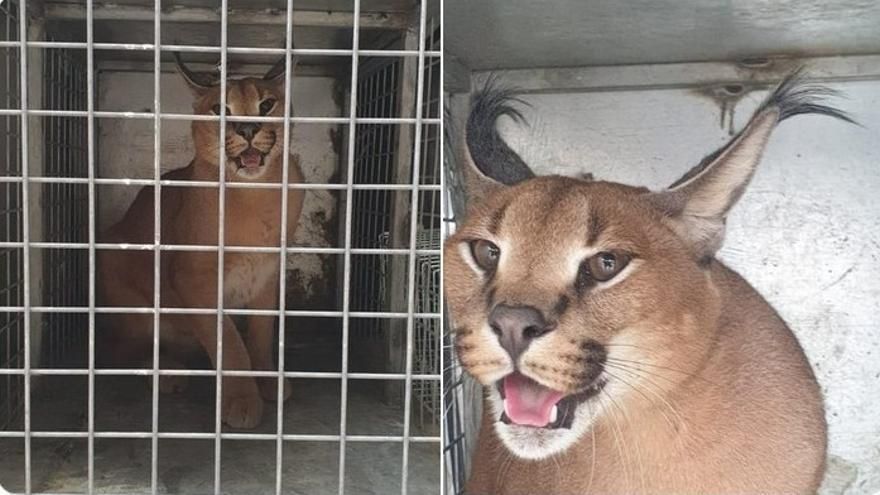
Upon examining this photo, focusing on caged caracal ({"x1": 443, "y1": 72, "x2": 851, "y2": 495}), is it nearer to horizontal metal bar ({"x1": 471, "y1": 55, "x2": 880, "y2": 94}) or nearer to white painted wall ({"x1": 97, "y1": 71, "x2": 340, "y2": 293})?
horizontal metal bar ({"x1": 471, "y1": 55, "x2": 880, "y2": 94})

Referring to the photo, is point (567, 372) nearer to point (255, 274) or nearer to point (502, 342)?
point (502, 342)

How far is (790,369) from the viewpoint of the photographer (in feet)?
6.49

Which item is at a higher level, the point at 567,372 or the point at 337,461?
the point at 567,372

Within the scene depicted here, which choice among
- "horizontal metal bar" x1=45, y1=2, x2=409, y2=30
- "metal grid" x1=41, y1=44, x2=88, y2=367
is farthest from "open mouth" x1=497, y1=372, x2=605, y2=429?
"metal grid" x1=41, y1=44, x2=88, y2=367

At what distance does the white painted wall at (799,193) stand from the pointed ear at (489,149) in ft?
0.09

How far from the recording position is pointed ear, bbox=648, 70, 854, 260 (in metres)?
1.93

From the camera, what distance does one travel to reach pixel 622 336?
6.02ft

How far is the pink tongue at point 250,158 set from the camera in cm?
237

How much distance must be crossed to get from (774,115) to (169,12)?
4.99 ft

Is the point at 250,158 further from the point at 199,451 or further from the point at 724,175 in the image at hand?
the point at 724,175

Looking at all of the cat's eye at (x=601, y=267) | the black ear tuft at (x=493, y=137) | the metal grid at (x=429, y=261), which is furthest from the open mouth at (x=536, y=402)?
the black ear tuft at (x=493, y=137)

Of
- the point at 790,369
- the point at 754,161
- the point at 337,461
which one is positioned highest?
the point at 754,161

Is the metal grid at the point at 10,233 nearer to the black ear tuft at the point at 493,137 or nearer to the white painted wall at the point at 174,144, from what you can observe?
the white painted wall at the point at 174,144

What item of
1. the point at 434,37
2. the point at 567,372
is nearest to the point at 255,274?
the point at 434,37
